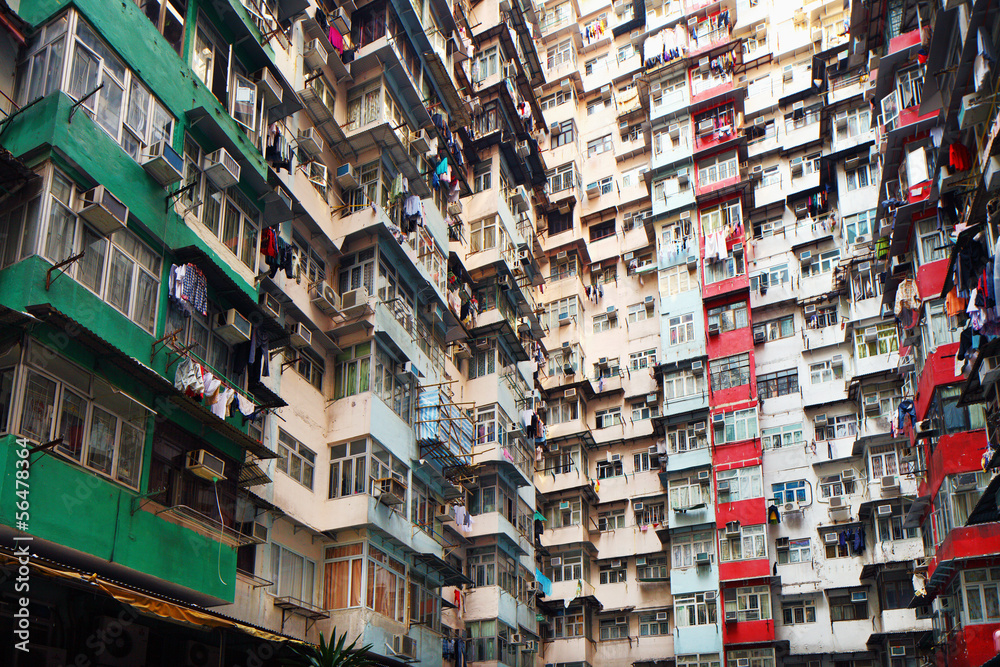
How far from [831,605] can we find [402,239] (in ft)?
71.4

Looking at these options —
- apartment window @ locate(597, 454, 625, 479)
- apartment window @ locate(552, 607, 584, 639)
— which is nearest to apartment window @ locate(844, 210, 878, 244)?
apartment window @ locate(597, 454, 625, 479)

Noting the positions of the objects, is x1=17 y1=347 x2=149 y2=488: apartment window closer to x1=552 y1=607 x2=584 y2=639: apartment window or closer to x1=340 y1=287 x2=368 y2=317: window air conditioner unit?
x1=340 y1=287 x2=368 y2=317: window air conditioner unit

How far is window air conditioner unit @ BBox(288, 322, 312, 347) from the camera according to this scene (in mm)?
20750

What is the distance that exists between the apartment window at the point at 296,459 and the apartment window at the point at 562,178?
87.2 feet

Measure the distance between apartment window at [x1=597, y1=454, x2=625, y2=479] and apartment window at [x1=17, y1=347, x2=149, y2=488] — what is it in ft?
91.8

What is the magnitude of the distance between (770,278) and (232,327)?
91.2 ft

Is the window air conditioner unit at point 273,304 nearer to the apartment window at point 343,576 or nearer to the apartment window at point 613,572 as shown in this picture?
the apartment window at point 343,576

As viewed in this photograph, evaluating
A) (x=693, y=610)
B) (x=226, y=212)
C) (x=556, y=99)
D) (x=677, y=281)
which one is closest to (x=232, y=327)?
(x=226, y=212)

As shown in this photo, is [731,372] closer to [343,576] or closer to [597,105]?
[597,105]

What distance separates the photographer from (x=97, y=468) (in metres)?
13.2

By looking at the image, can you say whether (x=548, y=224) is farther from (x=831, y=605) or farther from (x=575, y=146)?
(x=831, y=605)

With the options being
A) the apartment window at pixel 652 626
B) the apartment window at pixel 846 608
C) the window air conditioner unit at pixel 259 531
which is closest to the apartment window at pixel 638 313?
the apartment window at pixel 652 626

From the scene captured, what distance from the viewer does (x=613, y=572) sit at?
37750 millimetres

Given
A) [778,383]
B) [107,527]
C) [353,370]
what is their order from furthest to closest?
[778,383] → [353,370] → [107,527]
